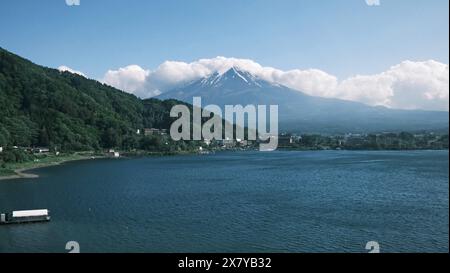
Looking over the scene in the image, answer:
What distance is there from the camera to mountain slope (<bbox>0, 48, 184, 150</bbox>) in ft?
90.1

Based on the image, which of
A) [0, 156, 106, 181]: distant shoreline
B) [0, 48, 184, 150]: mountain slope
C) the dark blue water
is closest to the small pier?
the dark blue water

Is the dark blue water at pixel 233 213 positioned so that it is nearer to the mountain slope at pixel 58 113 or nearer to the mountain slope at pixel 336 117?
the mountain slope at pixel 58 113

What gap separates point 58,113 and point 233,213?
24821mm

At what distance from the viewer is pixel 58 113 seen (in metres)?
30.8

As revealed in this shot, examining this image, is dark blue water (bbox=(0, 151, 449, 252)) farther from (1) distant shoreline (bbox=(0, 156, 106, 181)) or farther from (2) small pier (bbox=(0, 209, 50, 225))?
(1) distant shoreline (bbox=(0, 156, 106, 181))

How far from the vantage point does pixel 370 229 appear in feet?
24.6

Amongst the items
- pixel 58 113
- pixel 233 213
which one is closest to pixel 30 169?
pixel 58 113

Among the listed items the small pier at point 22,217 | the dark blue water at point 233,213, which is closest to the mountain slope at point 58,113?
the dark blue water at point 233,213

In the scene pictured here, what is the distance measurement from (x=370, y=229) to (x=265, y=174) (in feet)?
33.1

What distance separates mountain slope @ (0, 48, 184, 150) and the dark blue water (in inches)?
486

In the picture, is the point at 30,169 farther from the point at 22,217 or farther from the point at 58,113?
the point at 58,113
